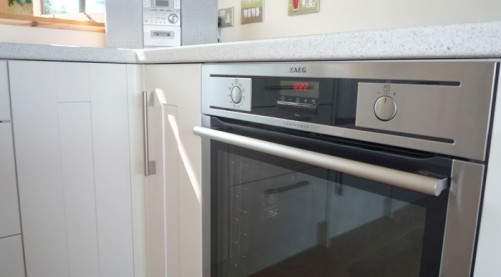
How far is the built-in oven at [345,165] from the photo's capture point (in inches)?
20.9

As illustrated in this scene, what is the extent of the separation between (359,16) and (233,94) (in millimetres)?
623

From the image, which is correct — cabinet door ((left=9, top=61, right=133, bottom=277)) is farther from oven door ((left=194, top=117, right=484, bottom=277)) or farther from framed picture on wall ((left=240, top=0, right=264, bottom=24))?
framed picture on wall ((left=240, top=0, right=264, bottom=24))

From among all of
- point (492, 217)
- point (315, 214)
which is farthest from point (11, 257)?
point (492, 217)

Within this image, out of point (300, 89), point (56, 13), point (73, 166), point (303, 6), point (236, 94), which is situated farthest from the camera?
point (56, 13)

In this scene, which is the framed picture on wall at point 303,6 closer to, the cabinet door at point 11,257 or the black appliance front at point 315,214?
the black appliance front at point 315,214

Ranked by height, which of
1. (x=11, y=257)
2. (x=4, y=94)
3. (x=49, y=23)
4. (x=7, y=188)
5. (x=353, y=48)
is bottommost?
(x=11, y=257)

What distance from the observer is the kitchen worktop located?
50 cm

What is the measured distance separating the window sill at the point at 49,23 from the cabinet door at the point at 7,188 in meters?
0.71

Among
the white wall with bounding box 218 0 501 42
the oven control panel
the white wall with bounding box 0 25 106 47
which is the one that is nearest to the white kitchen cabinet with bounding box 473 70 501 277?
the oven control panel

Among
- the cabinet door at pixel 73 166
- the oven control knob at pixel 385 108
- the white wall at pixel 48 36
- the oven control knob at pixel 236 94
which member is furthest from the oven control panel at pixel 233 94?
the white wall at pixel 48 36

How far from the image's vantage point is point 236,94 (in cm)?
89

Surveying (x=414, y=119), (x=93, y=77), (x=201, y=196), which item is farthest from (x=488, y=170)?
(x=93, y=77)

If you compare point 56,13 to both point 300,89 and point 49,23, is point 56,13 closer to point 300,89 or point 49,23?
point 49,23

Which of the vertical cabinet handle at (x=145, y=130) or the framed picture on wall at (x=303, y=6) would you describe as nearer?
the vertical cabinet handle at (x=145, y=130)
